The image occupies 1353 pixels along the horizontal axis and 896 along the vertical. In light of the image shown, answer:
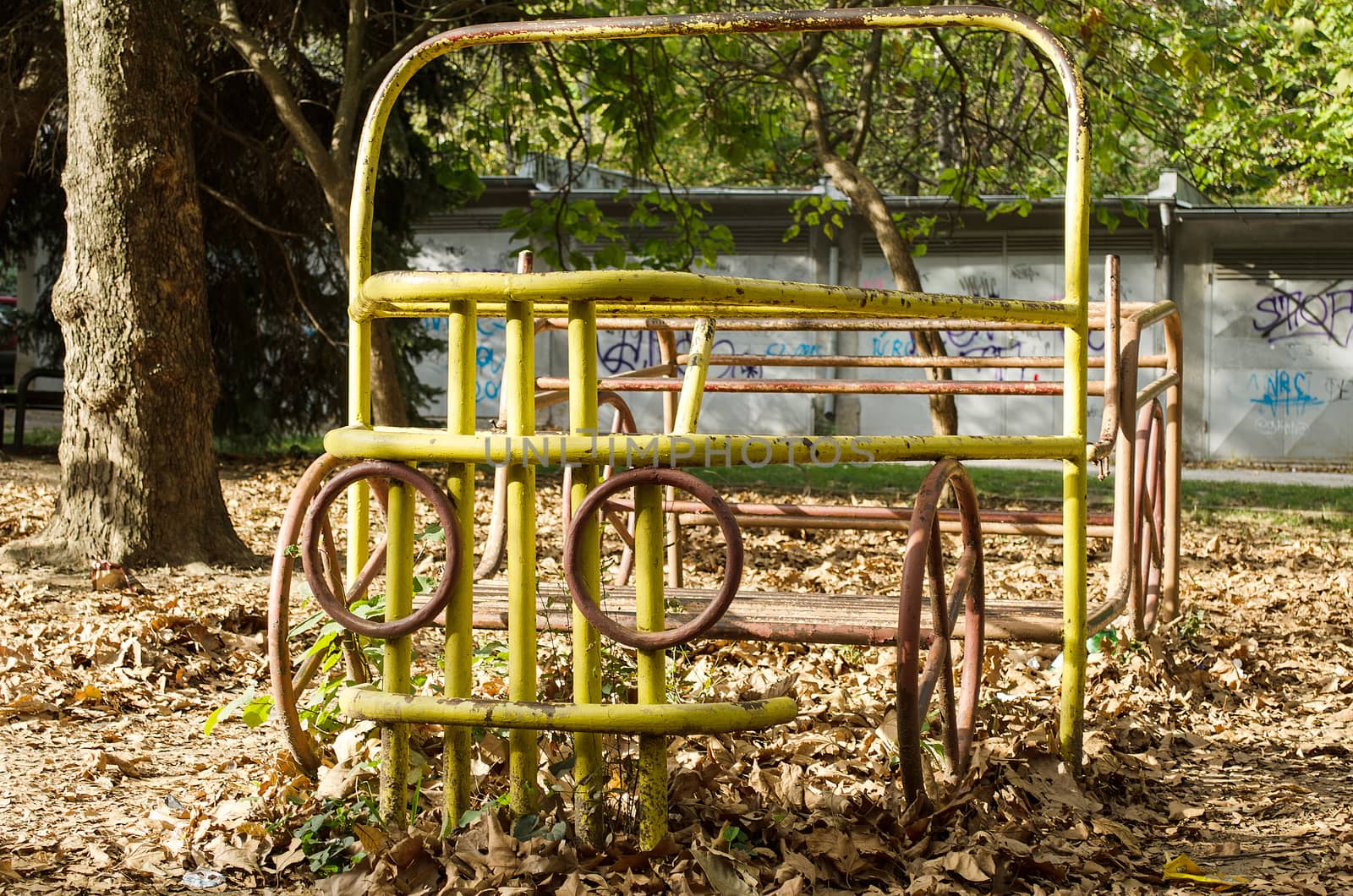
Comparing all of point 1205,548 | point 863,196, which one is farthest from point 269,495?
point 1205,548

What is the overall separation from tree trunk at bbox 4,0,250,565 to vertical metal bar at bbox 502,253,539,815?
135 inches

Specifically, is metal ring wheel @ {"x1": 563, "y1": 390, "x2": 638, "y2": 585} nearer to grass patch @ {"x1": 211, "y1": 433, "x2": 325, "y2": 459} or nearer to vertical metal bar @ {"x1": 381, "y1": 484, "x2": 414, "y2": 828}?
vertical metal bar @ {"x1": 381, "y1": 484, "x2": 414, "y2": 828}

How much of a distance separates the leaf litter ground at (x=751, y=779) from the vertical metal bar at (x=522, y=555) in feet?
0.31

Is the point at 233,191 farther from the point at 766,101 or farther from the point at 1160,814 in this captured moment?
the point at 1160,814

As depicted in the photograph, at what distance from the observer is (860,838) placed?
93.4 inches

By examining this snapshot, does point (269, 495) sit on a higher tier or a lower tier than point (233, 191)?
lower

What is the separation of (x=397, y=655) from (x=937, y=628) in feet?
3.63

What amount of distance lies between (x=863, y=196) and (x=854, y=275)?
345 inches

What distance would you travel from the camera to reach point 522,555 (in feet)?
7.18

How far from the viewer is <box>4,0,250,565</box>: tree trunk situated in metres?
5.16

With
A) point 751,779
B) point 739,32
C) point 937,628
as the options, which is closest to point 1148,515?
point 937,628

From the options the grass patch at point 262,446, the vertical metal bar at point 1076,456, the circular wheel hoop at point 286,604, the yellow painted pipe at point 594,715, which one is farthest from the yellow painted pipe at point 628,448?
the grass patch at point 262,446

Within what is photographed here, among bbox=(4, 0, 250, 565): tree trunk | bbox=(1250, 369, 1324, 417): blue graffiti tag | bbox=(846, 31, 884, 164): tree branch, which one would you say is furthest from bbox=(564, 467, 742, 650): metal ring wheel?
bbox=(1250, 369, 1324, 417): blue graffiti tag

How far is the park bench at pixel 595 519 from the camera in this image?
2.10 metres
